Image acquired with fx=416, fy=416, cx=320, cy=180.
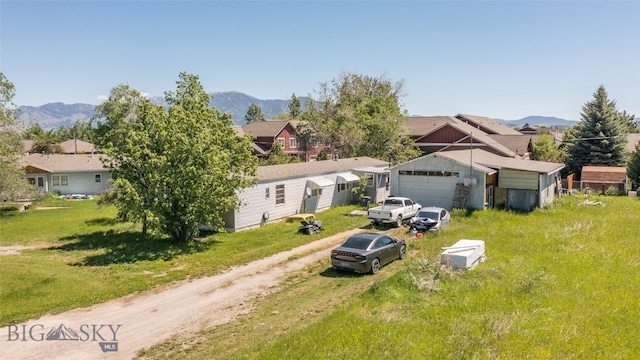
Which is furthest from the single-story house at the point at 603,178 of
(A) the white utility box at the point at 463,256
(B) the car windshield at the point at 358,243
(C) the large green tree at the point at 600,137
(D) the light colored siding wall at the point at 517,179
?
(B) the car windshield at the point at 358,243

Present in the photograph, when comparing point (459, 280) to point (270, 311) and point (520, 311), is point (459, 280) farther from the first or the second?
point (270, 311)

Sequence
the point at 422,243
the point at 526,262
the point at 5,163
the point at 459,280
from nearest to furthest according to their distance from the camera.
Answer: the point at 459,280 → the point at 526,262 → the point at 422,243 → the point at 5,163

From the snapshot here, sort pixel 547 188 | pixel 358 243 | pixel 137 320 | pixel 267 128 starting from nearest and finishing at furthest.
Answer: pixel 137 320
pixel 358 243
pixel 547 188
pixel 267 128

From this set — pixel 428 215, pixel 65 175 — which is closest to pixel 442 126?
pixel 428 215

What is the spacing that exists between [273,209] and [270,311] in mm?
13729

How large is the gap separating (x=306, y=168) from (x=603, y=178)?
1225 inches

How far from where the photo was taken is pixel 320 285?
14.4 meters

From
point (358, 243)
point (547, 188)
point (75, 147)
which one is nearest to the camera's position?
point (358, 243)

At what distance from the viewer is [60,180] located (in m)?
41.7

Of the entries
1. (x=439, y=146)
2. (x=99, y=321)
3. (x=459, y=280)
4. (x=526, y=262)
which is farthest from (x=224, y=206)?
(x=439, y=146)

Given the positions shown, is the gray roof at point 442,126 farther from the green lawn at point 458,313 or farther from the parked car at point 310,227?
the green lawn at point 458,313

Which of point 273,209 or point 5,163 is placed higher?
point 5,163

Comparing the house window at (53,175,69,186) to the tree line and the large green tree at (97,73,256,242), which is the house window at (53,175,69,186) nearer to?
the tree line

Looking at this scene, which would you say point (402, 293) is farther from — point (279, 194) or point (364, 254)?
point (279, 194)
